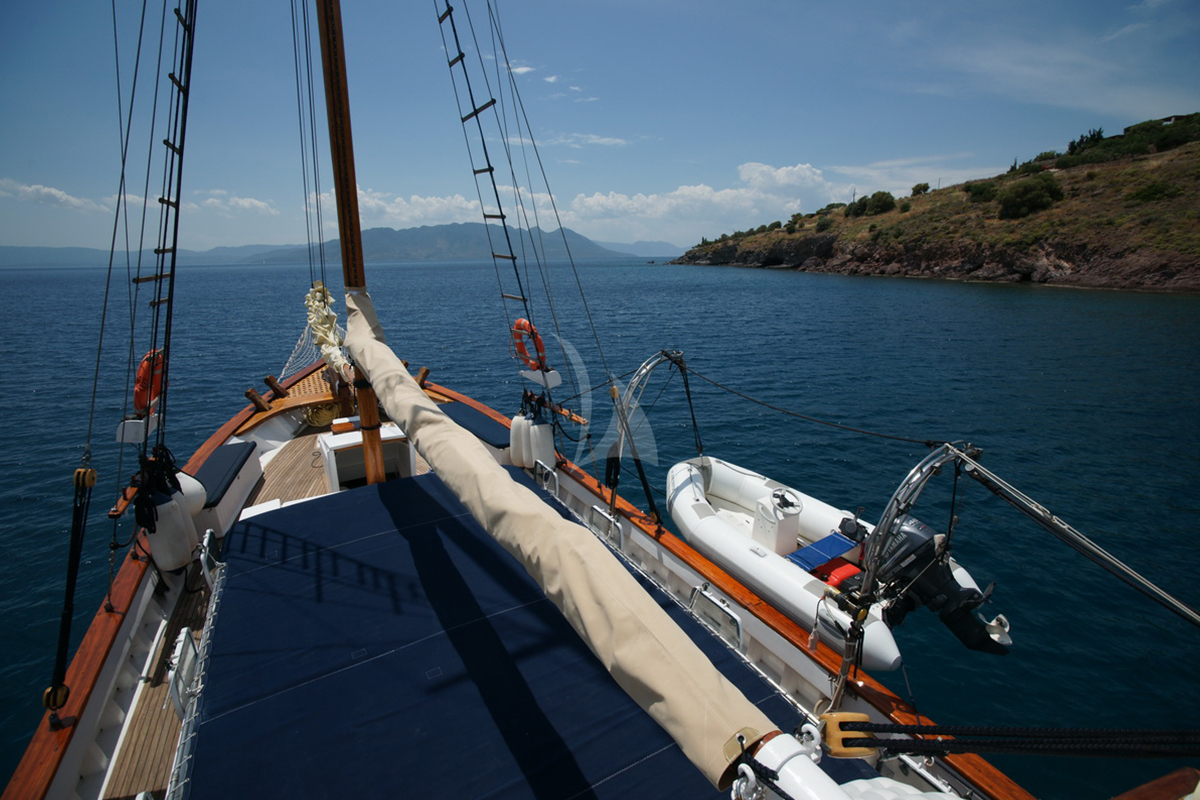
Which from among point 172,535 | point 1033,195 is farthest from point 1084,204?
point 172,535

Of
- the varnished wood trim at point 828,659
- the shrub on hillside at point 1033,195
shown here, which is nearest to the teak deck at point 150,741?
the varnished wood trim at point 828,659

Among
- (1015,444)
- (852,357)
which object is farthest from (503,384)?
(1015,444)

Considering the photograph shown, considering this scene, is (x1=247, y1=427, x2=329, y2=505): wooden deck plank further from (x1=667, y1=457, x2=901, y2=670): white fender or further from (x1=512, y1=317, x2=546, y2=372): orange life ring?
(x1=667, y1=457, x2=901, y2=670): white fender

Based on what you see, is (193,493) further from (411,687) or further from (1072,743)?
(1072,743)

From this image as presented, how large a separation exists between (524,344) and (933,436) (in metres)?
15.7

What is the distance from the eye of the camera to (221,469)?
818 cm

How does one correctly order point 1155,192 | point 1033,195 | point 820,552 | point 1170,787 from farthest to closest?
point 1033,195, point 1155,192, point 820,552, point 1170,787

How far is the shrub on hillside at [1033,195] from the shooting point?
6216 centimetres

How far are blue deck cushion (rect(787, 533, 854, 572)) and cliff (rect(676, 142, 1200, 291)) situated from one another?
60220mm

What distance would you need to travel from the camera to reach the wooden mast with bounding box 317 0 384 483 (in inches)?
251

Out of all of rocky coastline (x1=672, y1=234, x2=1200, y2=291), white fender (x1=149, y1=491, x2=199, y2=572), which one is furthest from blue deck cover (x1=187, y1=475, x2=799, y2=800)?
rocky coastline (x1=672, y1=234, x2=1200, y2=291)

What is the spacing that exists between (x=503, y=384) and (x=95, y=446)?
1546 cm

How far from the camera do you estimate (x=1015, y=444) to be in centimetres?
1770

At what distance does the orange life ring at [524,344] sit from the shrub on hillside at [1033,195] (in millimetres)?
77021
